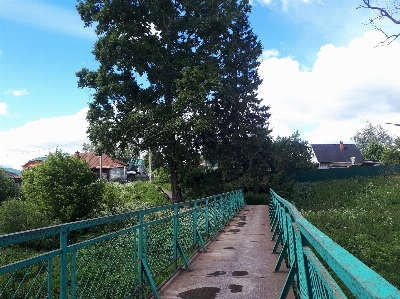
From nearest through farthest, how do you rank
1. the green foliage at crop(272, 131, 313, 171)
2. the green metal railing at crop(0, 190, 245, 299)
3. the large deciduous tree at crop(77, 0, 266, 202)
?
the green metal railing at crop(0, 190, 245, 299) → the large deciduous tree at crop(77, 0, 266, 202) → the green foliage at crop(272, 131, 313, 171)

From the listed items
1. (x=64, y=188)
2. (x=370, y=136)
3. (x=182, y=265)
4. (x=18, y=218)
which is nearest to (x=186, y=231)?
(x=182, y=265)

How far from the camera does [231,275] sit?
571 cm

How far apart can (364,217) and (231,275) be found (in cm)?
1042

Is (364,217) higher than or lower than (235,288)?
lower

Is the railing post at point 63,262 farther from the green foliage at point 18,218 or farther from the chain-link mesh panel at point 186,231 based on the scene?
the green foliage at point 18,218

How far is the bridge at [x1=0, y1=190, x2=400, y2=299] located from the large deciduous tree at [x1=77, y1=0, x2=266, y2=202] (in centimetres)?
1170

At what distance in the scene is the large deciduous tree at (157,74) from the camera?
20.1 m

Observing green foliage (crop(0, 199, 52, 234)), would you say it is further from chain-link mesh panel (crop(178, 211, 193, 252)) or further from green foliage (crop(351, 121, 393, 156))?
green foliage (crop(351, 121, 393, 156))

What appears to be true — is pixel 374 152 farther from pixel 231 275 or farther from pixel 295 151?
pixel 231 275

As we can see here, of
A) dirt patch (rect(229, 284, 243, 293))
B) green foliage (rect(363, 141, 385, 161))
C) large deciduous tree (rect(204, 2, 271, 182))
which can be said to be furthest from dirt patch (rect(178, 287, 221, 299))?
green foliage (rect(363, 141, 385, 161))

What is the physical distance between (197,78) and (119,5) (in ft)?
20.8

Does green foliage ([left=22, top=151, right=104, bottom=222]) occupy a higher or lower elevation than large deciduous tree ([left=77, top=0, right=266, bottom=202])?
lower

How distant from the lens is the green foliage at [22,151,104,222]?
17.0 m

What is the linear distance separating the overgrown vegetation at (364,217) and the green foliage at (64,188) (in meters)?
10.3
